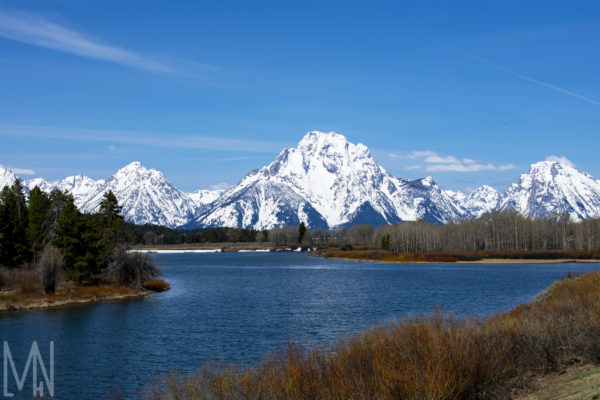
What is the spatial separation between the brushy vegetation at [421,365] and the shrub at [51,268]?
51.5 m

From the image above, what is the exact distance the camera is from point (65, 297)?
6494 centimetres

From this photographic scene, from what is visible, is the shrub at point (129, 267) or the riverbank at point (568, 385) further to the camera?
the shrub at point (129, 267)

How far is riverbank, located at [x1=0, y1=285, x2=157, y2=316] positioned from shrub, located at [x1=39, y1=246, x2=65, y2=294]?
4.28ft

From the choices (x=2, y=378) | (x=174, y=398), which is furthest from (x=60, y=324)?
(x=174, y=398)

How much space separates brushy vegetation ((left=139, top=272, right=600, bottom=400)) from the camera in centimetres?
1485

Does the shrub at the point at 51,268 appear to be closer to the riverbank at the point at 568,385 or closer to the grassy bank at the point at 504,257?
the riverbank at the point at 568,385

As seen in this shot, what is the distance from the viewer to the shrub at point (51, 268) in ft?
209

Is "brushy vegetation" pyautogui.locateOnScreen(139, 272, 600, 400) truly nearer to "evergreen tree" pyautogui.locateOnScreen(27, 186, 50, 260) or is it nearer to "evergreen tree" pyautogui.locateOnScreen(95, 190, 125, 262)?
"evergreen tree" pyautogui.locateOnScreen(95, 190, 125, 262)

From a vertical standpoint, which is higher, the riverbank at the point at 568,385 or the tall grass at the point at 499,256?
the riverbank at the point at 568,385

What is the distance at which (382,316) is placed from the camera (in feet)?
161

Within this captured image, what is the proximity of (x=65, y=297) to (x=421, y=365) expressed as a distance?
58420 mm

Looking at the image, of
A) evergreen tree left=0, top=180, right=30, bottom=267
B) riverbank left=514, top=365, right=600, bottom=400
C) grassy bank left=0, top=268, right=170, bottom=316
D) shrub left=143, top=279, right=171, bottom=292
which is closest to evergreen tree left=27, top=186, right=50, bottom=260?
evergreen tree left=0, top=180, right=30, bottom=267

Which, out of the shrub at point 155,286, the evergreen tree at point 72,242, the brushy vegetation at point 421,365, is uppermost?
the evergreen tree at point 72,242

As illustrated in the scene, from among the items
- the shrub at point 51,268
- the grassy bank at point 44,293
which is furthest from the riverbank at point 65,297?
the shrub at point 51,268
